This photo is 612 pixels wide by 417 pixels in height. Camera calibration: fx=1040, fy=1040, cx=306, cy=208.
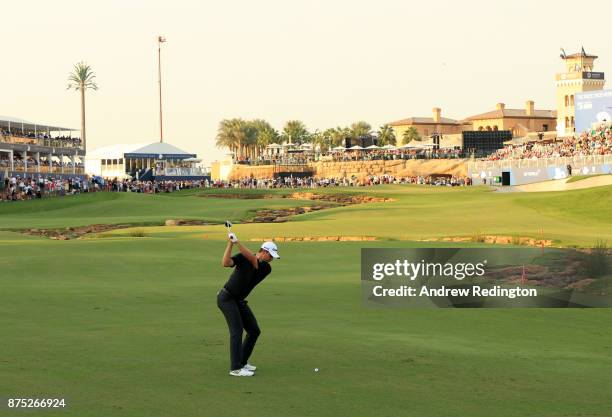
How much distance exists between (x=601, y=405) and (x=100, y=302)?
1233 cm

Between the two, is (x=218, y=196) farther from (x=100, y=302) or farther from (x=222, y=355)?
(x=222, y=355)

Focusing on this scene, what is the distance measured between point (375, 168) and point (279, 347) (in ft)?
451

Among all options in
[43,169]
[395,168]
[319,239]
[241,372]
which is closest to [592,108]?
[395,168]

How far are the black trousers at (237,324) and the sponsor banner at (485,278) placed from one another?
565 centimetres

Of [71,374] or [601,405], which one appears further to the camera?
[71,374]

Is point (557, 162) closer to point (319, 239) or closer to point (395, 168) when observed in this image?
point (319, 239)

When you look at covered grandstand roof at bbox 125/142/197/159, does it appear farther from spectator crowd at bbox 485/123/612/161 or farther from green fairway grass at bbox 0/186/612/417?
green fairway grass at bbox 0/186/612/417

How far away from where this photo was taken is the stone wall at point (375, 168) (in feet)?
458

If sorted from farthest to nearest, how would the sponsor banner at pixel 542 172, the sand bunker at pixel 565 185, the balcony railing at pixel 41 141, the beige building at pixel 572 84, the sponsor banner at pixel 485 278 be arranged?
the beige building at pixel 572 84 < the balcony railing at pixel 41 141 < the sponsor banner at pixel 542 172 < the sand bunker at pixel 565 185 < the sponsor banner at pixel 485 278

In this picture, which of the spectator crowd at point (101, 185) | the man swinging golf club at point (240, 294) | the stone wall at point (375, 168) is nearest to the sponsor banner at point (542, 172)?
the spectator crowd at point (101, 185)

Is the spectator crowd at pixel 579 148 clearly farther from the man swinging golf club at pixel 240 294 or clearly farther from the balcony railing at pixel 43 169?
the man swinging golf club at pixel 240 294

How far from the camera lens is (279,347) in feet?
53.7

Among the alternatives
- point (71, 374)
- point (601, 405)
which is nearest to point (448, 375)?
point (601, 405)

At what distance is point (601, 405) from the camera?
12.7 meters
